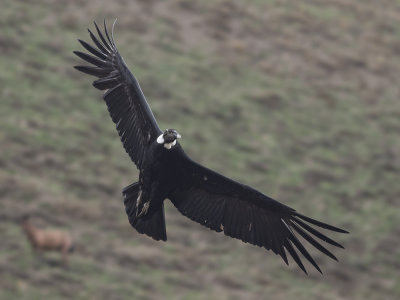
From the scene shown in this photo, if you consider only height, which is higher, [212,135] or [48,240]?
[212,135]

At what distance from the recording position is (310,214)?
19875 mm

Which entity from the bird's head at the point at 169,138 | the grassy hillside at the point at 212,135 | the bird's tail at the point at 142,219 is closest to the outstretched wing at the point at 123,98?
the bird's tail at the point at 142,219

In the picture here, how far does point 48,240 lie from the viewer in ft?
52.6

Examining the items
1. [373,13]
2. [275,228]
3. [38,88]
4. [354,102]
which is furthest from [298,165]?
[275,228]

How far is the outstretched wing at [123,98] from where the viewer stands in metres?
10.2

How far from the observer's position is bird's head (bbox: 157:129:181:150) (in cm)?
942

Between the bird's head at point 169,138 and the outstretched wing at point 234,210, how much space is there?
547mm

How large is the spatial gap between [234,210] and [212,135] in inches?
437

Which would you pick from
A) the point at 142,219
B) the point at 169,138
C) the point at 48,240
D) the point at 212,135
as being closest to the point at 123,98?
the point at 169,138

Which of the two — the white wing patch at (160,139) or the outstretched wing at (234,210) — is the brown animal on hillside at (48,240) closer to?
the outstretched wing at (234,210)

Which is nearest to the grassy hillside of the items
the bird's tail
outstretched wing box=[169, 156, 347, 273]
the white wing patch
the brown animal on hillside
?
the brown animal on hillside

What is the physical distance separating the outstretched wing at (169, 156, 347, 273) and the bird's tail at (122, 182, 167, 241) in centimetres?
30

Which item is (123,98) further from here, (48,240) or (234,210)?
(48,240)

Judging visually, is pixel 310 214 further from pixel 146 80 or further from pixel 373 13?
pixel 373 13
